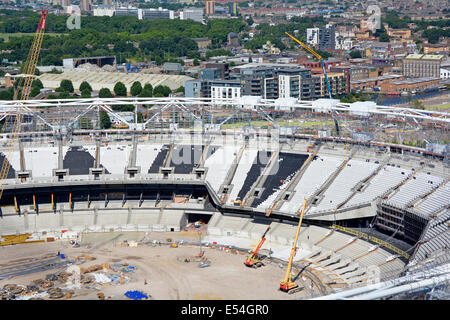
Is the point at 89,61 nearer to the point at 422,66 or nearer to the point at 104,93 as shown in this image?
the point at 104,93

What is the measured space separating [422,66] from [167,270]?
368 ft

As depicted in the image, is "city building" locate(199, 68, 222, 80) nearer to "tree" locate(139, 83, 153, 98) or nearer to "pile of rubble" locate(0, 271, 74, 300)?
"tree" locate(139, 83, 153, 98)

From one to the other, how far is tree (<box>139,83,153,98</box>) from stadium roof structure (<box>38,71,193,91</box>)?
189 inches

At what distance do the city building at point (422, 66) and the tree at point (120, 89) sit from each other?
59399 millimetres

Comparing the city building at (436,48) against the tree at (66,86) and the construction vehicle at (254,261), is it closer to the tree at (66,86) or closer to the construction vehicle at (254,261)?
the tree at (66,86)

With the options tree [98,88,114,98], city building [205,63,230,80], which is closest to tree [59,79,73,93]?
tree [98,88,114,98]

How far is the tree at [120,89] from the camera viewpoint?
12238 cm

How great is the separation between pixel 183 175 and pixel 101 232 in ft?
27.2

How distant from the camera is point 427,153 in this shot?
5603 cm

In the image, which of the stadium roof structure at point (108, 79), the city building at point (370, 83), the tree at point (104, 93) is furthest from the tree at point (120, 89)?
the city building at point (370, 83)

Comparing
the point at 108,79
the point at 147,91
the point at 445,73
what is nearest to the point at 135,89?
the point at 147,91
